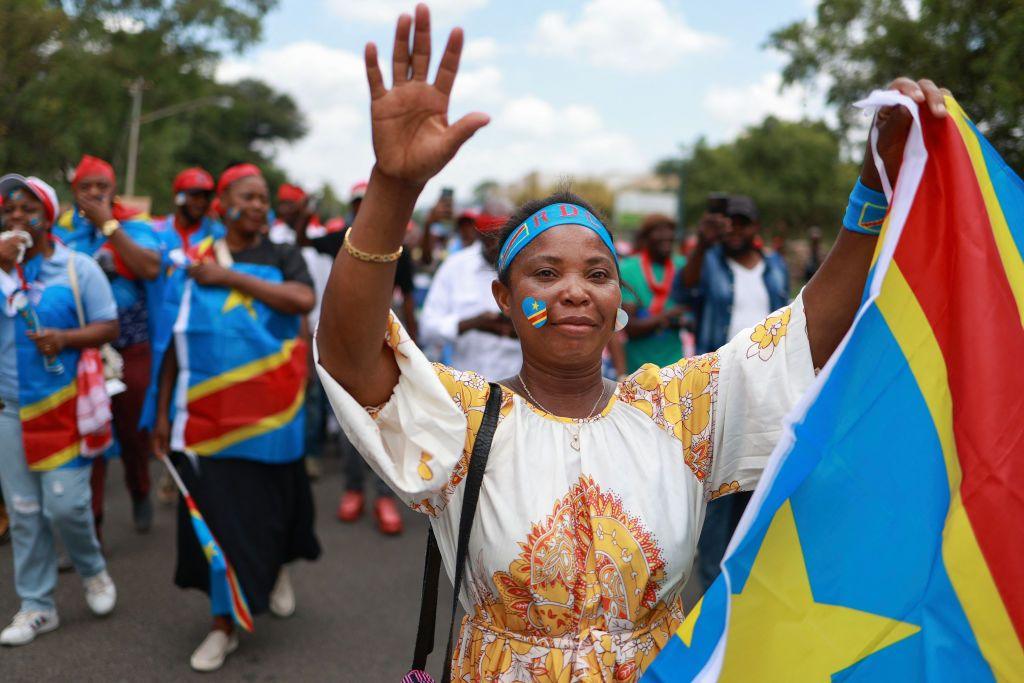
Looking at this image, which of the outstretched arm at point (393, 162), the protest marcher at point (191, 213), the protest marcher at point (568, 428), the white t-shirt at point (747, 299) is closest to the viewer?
the outstretched arm at point (393, 162)

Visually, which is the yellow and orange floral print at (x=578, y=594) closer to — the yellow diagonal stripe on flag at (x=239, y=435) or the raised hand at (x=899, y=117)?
the raised hand at (x=899, y=117)

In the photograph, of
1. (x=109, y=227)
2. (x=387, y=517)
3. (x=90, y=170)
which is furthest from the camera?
(x=387, y=517)

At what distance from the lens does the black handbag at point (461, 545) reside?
1.92 meters

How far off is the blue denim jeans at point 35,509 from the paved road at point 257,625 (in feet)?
0.92

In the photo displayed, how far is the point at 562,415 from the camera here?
2.12 m

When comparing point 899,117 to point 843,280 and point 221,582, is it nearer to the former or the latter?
point 843,280

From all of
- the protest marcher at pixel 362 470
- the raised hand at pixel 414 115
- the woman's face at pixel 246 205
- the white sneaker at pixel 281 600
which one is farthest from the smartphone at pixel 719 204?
the raised hand at pixel 414 115

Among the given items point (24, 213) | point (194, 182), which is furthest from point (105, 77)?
point (24, 213)

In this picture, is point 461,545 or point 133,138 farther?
point 133,138

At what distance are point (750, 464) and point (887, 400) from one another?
1.20 feet

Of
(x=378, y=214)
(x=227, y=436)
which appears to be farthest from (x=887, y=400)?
(x=227, y=436)

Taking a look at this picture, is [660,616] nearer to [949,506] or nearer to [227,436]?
[949,506]

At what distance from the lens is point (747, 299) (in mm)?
5207

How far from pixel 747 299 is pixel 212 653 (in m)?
3.37
